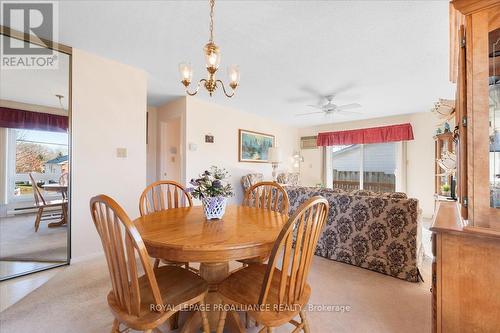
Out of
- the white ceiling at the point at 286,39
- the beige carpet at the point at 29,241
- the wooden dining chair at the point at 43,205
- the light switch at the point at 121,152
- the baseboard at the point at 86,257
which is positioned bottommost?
the baseboard at the point at 86,257

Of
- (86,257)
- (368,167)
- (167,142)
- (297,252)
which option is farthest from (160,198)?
(368,167)

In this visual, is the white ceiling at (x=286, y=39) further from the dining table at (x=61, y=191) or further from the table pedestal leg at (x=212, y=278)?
the table pedestal leg at (x=212, y=278)

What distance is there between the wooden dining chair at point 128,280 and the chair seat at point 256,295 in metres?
0.17

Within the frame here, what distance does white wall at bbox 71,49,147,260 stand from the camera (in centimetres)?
240

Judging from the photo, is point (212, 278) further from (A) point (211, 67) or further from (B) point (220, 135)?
(B) point (220, 135)

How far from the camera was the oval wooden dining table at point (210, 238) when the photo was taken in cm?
100

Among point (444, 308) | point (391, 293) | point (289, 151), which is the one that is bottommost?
point (391, 293)

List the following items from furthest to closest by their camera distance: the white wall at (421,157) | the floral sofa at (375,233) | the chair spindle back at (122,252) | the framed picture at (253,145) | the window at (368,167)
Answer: the window at (368,167)
the framed picture at (253,145)
the white wall at (421,157)
the floral sofa at (375,233)
the chair spindle back at (122,252)

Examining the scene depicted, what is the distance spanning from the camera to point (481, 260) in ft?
3.46

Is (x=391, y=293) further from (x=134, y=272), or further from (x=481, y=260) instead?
(x=134, y=272)

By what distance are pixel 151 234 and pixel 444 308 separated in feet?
5.19

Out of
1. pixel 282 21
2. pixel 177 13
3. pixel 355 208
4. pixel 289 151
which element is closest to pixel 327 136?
pixel 289 151
